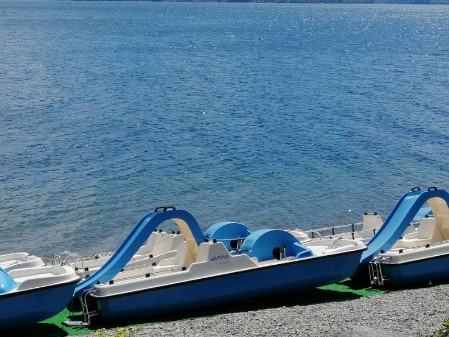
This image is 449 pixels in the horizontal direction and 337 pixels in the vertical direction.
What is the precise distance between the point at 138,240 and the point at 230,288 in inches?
79.0

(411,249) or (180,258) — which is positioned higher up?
(180,258)

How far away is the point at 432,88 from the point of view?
6519cm

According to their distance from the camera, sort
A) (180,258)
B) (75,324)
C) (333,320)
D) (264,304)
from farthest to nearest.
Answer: (180,258)
(264,304)
(75,324)
(333,320)

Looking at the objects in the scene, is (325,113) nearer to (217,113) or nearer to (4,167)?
(217,113)

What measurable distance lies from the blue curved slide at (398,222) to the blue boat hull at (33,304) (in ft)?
21.8

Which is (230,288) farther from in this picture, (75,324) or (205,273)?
(75,324)

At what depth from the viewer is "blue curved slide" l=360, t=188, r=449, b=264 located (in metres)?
19.6

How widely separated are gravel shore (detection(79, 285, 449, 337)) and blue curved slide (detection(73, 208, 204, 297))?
60.6 inches

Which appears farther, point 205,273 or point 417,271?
point 417,271

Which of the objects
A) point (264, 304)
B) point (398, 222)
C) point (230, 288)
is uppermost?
point (398, 222)

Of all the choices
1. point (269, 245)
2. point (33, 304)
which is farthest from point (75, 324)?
point (269, 245)

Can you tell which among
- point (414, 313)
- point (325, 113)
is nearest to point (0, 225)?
point (414, 313)

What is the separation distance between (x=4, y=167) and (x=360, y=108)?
2605 cm

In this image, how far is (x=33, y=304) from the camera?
15930 millimetres
